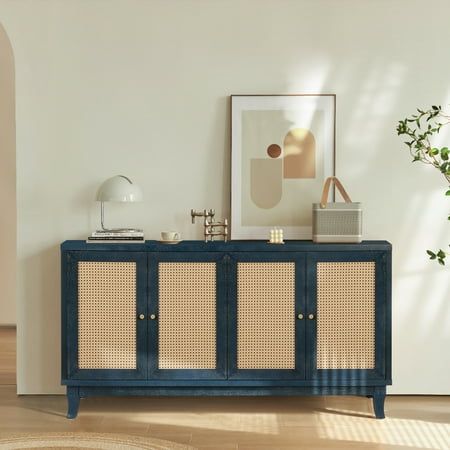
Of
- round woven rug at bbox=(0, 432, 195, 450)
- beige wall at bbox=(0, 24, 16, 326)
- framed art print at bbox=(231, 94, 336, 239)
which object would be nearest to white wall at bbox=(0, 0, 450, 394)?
framed art print at bbox=(231, 94, 336, 239)

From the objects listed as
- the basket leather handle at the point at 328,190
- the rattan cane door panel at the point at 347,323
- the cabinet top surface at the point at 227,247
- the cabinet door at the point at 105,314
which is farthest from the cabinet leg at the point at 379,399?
the cabinet door at the point at 105,314

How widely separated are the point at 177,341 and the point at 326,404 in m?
1.00

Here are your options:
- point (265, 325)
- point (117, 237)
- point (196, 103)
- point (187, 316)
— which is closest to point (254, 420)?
point (265, 325)

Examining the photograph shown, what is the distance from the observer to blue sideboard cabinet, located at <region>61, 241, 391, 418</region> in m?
4.86

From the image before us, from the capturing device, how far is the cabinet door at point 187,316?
4.86m

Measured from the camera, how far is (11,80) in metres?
7.29

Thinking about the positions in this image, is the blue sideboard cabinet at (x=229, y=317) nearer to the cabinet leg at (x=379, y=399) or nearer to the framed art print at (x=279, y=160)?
the cabinet leg at (x=379, y=399)

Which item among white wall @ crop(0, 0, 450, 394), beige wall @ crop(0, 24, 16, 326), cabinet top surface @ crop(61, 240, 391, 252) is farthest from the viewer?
beige wall @ crop(0, 24, 16, 326)

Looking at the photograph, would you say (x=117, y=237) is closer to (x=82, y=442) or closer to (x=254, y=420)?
(x=82, y=442)

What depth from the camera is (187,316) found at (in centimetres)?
488

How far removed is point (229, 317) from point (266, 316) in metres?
0.21

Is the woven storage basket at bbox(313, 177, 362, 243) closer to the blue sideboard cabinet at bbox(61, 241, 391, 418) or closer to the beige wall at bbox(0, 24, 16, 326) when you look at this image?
the blue sideboard cabinet at bbox(61, 241, 391, 418)

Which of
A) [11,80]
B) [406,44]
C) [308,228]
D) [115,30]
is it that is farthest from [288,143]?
→ [11,80]

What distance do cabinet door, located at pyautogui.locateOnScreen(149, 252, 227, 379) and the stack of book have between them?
0.16 m
